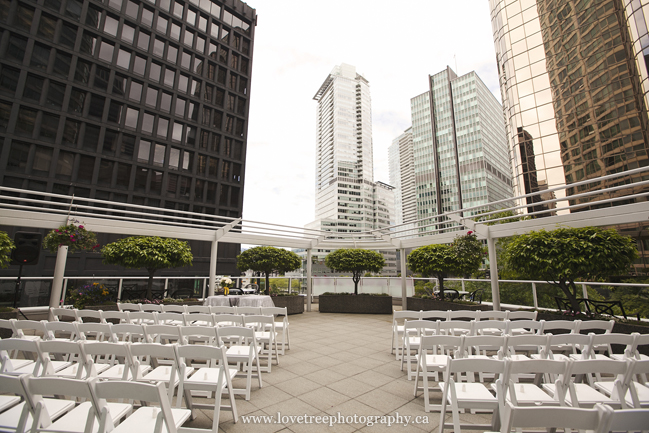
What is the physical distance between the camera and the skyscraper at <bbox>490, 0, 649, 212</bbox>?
20.7 metres

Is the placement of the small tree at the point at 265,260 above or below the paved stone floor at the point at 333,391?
above

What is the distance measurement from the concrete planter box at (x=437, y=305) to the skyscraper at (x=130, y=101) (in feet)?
71.7

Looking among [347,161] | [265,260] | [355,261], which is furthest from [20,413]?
[347,161]

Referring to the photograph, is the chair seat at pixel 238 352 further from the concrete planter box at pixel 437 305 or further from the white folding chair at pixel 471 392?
the concrete planter box at pixel 437 305

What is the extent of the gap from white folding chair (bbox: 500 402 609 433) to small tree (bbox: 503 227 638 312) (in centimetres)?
535

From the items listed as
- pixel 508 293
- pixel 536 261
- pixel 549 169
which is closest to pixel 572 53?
pixel 549 169

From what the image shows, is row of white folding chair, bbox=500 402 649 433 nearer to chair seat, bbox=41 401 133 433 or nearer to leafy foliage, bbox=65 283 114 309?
chair seat, bbox=41 401 133 433

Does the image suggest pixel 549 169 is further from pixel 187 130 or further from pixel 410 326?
pixel 187 130

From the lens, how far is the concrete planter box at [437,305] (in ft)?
27.4

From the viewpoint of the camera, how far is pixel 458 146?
259 feet

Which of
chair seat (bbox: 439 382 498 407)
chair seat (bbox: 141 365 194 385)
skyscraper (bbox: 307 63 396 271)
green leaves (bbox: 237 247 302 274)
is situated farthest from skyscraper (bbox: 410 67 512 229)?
chair seat (bbox: 141 365 194 385)

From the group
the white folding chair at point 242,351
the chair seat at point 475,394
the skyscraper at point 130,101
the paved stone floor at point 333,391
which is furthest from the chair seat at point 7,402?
the skyscraper at point 130,101

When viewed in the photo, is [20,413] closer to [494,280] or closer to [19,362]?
[19,362]

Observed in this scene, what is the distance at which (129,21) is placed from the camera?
24938 millimetres
